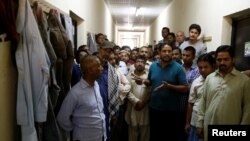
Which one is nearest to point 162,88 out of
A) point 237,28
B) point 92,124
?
point 92,124

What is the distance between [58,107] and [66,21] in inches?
28.5

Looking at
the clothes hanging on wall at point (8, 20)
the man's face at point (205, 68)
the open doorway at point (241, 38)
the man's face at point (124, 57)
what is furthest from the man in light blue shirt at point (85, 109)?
the man's face at point (124, 57)

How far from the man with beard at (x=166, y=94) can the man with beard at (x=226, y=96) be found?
1.81 ft

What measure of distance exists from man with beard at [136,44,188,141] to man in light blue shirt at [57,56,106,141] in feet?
3.16

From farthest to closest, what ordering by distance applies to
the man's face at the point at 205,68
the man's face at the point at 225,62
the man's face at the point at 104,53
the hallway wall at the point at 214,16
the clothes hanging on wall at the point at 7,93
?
the hallway wall at the point at 214,16, the man's face at the point at 104,53, the man's face at the point at 205,68, the man's face at the point at 225,62, the clothes hanging on wall at the point at 7,93

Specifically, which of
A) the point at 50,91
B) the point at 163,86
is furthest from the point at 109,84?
the point at 50,91

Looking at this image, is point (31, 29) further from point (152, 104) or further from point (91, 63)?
point (152, 104)

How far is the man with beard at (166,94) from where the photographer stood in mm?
2607

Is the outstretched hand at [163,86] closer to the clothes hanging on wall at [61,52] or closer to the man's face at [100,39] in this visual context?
the clothes hanging on wall at [61,52]

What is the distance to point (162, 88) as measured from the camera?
8.66ft

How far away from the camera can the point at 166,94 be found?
8.64ft

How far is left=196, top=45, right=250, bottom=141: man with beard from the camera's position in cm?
180

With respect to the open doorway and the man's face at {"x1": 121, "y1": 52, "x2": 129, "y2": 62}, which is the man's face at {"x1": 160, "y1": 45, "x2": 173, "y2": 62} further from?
the man's face at {"x1": 121, "y1": 52, "x2": 129, "y2": 62}

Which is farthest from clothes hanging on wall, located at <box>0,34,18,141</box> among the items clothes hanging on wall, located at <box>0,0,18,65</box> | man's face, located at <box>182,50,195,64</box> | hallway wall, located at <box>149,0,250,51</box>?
hallway wall, located at <box>149,0,250,51</box>
